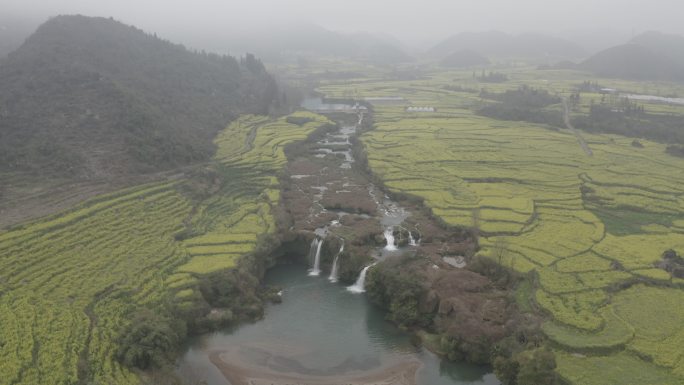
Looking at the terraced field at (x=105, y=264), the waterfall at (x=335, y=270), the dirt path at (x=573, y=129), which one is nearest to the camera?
the terraced field at (x=105, y=264)

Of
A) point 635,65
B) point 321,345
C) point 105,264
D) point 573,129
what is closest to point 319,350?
point 321,345

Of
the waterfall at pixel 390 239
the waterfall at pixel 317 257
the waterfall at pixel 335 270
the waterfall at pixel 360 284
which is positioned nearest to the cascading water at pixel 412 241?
the waterfall at pixel 390 239

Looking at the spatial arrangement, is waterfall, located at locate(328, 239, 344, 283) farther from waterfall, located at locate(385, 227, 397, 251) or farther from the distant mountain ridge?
the distant mountain ridge

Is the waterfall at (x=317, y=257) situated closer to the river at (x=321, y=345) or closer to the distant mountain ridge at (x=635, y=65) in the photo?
the river at (x=321, y=345)

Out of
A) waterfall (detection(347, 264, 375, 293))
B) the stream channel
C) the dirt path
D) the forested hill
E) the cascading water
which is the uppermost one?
the forested hill

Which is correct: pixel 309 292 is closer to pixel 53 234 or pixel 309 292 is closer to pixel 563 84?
pixel 53 234

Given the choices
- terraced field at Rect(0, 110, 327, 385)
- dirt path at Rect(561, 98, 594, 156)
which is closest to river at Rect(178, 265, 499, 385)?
terraced field at Rect(0, 110, 327, 385)
